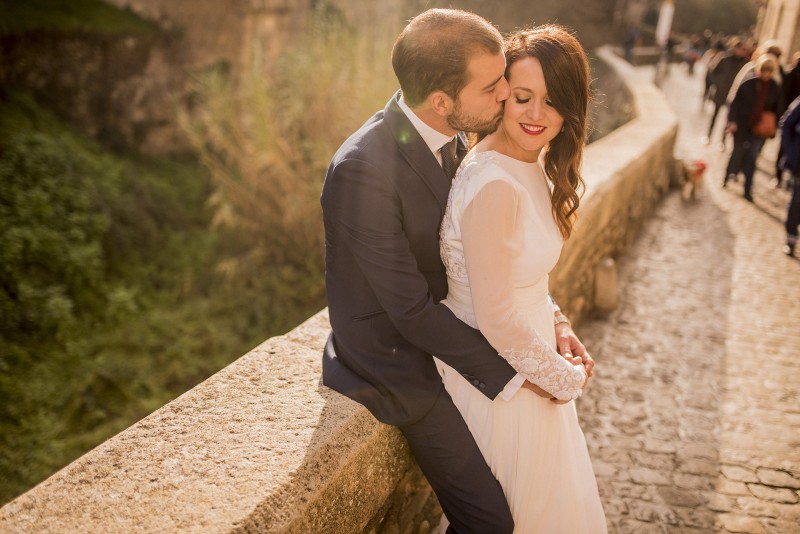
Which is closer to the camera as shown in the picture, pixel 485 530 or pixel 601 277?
pixel 485 530

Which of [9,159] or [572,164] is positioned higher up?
[572,164]

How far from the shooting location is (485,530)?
1.85 metres

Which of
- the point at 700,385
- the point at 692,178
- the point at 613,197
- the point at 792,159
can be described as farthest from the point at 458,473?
the point at 692,178

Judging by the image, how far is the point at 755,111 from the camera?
290 inches

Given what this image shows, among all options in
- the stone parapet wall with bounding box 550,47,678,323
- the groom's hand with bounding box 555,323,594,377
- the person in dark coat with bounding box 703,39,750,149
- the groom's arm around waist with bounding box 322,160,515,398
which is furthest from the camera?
the person in dark coat with bounding box 703,39,750,149

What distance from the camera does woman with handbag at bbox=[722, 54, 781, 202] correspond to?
23.8ft

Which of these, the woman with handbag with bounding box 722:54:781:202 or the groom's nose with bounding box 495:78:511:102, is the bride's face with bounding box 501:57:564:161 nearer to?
the groom's nose with bounding box 495:78:511:102

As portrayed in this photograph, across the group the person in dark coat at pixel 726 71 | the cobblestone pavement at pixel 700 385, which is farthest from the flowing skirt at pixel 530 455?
the person in dark coat at pixel 726 71

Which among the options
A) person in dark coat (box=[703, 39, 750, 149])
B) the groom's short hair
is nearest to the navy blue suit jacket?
the groom's short hair

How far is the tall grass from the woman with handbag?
423 cm

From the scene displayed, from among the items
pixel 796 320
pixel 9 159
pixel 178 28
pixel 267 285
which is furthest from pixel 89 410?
pixel 178 28

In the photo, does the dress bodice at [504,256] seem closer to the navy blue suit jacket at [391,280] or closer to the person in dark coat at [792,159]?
the navy blue suit jacket at [391,280]

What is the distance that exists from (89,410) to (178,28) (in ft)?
25.7

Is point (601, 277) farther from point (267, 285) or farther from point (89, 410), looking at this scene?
point (89, 410)
